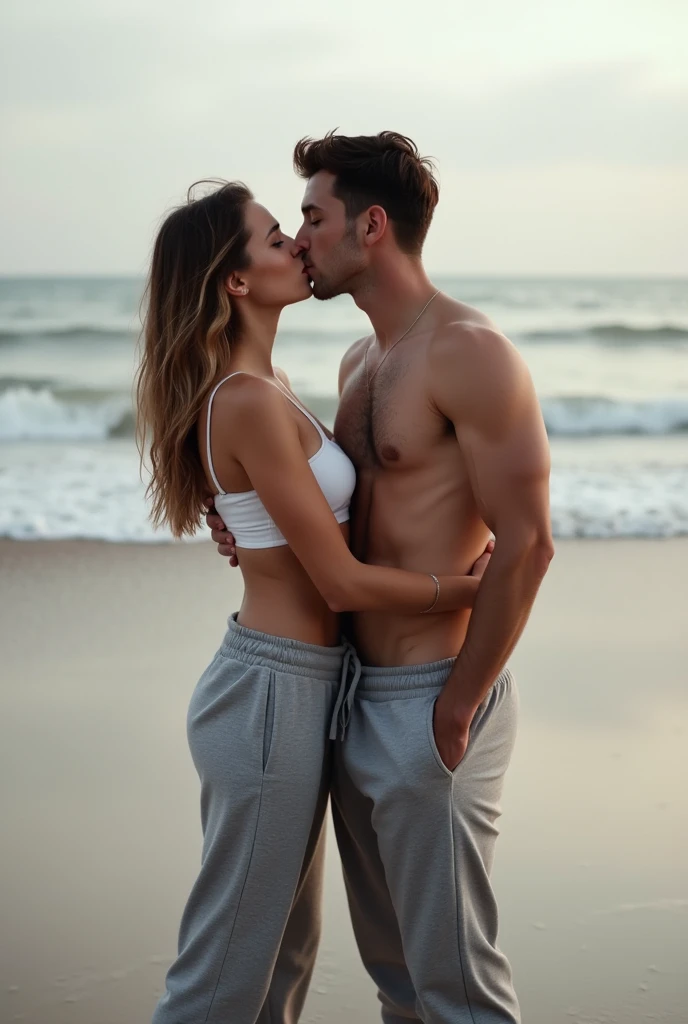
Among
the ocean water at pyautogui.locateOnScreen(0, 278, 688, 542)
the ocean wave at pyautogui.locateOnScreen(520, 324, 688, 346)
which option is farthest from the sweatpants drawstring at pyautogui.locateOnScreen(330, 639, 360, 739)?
the ocean wave at pyautogui.locateOnScreen(520, 324, 688, 346)

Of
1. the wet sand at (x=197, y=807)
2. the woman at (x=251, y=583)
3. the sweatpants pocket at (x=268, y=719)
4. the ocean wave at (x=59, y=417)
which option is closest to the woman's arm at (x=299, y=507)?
the woman at (x=251, y=583)

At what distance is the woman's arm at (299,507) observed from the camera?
235cm

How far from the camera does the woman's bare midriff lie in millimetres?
2516

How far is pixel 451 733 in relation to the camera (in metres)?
2.37

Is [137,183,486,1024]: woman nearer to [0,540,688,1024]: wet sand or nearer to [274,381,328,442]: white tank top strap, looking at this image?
[274,381,328,442]: white tank top strap

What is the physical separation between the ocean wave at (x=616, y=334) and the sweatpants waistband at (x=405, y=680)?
17.9m

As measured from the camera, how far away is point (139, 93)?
1734 cm

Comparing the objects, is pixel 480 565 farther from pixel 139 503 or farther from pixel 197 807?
pixel 139 503

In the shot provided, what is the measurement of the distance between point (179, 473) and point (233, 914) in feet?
3.14

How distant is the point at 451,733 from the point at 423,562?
0.38 m

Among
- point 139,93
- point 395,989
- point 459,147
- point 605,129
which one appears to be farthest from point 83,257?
point 395,989

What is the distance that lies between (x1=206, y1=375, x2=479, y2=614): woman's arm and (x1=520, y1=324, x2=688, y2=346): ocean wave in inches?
705

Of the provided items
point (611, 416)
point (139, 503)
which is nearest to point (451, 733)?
point (139, 503)

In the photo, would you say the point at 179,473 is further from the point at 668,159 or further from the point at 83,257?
the point at 668,159
